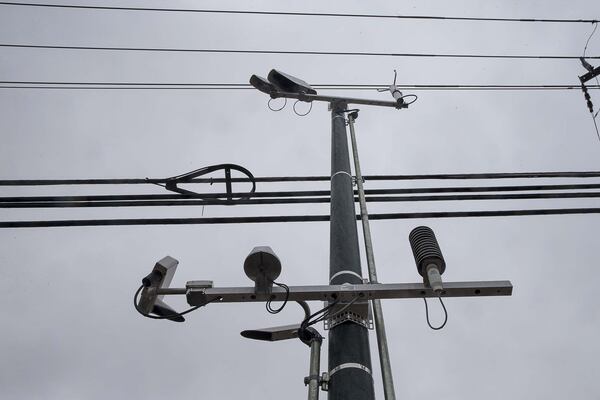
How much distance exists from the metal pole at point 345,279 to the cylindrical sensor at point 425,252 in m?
0.38

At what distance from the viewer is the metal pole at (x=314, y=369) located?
255 centimetres

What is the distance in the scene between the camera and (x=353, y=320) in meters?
2.71

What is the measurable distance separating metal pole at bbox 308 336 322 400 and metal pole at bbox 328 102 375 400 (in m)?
0.15

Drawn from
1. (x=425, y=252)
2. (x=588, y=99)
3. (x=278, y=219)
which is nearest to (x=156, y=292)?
(x=425, y=252)

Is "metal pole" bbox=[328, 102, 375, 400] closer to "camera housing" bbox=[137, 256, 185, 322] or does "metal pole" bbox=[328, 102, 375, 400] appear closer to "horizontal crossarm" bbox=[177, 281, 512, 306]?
"horizontal crossarm" bbox=[177, 281, 512, 306]

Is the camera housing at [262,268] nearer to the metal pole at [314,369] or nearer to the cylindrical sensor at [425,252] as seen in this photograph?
the metal pole at [314,369]

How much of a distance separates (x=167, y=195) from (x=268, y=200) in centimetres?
120

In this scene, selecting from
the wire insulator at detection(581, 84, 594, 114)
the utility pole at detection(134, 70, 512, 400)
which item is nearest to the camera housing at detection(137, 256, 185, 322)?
the utility pole at detection(134, 70, 512, 400)

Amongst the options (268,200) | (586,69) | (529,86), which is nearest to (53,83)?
(268,200)

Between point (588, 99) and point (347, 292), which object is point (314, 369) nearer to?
point (347, 292)

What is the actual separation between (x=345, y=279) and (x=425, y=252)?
50cm

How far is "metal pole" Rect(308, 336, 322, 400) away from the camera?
255cm

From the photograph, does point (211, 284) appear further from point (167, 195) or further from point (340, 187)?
point (167, 195)

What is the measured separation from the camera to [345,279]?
9.50ft
